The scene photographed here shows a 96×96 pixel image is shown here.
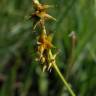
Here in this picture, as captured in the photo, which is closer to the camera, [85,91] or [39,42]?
[39,42]

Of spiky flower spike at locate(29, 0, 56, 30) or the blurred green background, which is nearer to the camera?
spiky flower spike at locate(29, 0, 56, 30)

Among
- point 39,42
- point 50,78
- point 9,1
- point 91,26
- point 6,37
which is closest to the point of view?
point 39,42

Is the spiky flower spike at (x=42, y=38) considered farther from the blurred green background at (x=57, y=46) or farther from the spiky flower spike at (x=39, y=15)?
the blurred green background at (x=57, y=46)

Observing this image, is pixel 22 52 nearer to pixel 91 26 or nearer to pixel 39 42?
pixel 91 26

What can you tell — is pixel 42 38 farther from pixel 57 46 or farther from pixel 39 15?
pixel 57 46

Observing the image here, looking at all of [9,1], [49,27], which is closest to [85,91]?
[49,27]

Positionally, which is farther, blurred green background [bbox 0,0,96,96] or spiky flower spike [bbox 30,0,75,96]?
blurred green background [bbox 0,0,96,96]

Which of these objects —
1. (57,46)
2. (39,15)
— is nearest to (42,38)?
(39,15)

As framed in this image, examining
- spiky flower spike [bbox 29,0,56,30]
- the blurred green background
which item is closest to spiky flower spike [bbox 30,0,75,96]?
spiky flower spike [bbox 29,0,56,30]

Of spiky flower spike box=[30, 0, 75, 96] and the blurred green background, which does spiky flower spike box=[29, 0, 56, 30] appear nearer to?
spiky flower spike box=[30, 0, 75, 96]
